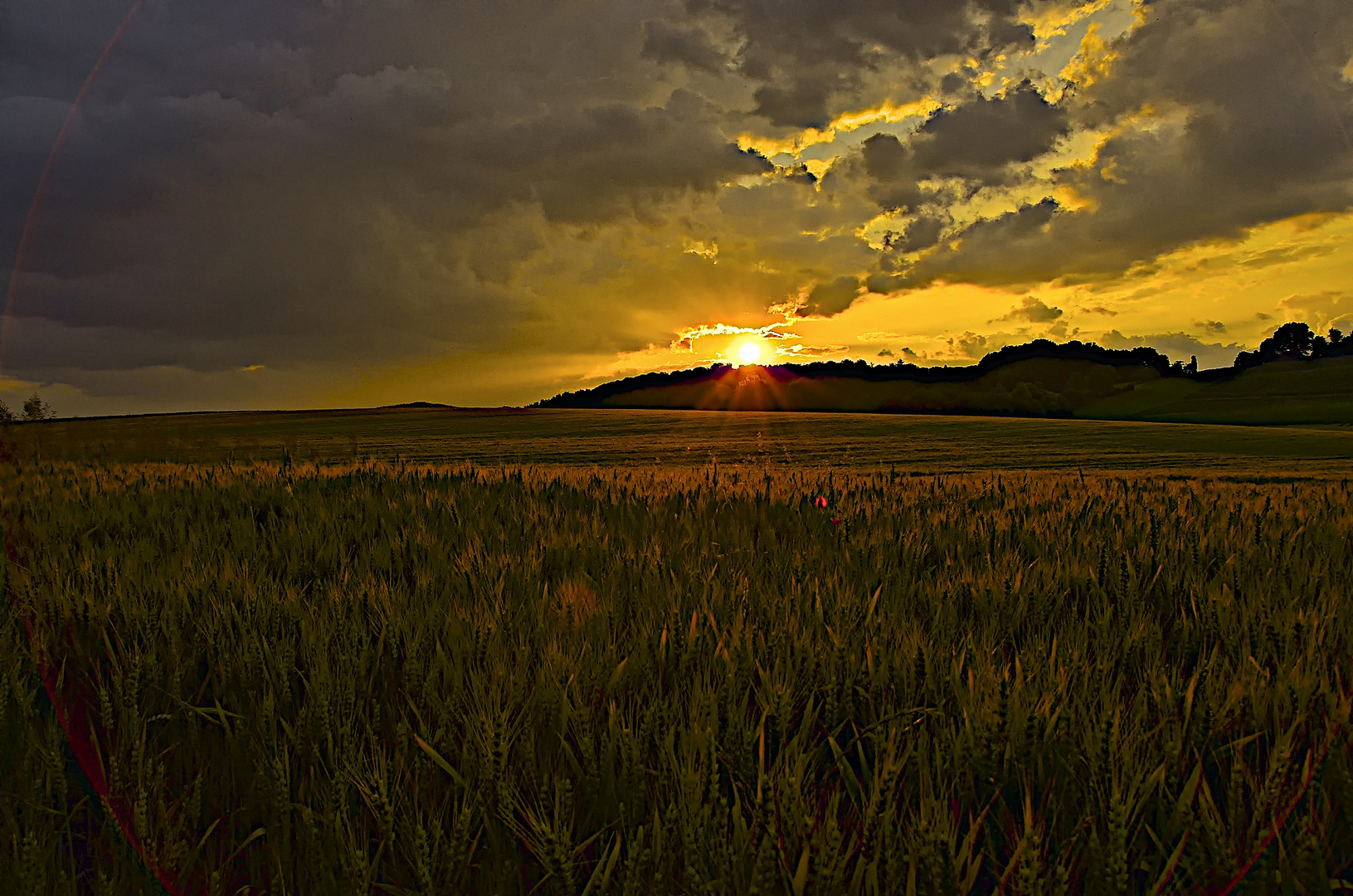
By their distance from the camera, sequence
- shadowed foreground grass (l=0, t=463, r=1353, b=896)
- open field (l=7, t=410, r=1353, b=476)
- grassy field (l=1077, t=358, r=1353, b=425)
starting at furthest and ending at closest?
grassy field (l=1077, t=358, r=1353, b=425), open field (l=7, t=410, r=1353, b=476), shadowed foreground grass (l=0, t=463, r=1353, b=896)

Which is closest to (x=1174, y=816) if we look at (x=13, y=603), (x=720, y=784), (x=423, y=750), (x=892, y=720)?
(x=892, y=720)

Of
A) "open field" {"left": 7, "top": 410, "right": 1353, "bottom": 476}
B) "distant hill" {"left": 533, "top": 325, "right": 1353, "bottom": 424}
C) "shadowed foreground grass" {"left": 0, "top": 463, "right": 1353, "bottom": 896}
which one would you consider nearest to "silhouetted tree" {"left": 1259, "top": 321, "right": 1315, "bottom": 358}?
"distant hill" {"left": 533, "top": 325, "right": 1353, "bottom": 424}

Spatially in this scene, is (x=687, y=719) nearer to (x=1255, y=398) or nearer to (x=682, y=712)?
(x=682, y=712)

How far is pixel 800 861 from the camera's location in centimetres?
108

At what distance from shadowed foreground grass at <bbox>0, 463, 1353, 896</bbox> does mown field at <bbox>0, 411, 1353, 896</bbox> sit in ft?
0.04

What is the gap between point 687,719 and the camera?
162cm

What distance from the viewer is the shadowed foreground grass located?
1176 mm

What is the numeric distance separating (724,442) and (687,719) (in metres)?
34.3

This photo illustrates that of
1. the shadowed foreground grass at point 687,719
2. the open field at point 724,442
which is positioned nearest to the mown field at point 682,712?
the shadowed foreground grass at point 687,719

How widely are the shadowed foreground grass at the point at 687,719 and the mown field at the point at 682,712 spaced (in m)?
0.01

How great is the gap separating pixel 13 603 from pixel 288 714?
1.67 meters

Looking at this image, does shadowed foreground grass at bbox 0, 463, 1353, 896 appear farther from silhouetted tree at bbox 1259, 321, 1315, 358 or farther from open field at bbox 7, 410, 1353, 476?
silhouetted tree at bbox 1259, 321, 1315, 358

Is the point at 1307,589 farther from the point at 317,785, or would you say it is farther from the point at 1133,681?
the point at 317,785

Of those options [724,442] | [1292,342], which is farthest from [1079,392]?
[724,442]
